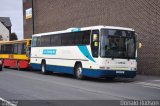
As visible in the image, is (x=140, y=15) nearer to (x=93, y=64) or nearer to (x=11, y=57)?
(x=93, y=64)

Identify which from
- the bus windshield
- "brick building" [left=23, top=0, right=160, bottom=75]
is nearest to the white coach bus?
the bus windshield

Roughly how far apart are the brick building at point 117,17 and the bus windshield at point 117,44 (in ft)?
17.0

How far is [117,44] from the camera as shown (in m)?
22.0

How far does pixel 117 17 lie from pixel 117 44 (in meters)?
10.6

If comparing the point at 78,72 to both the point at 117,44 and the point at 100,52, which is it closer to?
the point at 100,52

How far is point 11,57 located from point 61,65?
12.3 m

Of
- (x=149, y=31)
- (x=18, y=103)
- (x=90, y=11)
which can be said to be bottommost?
(x=18, y=103)

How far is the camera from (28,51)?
3406cm

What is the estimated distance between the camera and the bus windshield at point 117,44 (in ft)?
71.4

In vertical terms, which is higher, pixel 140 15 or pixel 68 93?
pixel 140 15

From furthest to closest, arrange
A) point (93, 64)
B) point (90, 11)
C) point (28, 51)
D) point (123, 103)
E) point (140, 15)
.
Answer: point (90, 11) < point (28, 51) < point (140, 15) < point (93, 64) < point (123, 103)

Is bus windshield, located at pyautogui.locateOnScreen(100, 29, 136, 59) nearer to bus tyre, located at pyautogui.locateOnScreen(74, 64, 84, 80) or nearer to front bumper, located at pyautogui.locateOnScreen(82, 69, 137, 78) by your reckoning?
front bumper, located at pyautogui.locateOnScreen(82, 69, 137, 78)

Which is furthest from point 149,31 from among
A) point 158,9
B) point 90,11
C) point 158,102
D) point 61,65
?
point 158,102

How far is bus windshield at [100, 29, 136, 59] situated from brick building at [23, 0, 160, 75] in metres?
5.20
